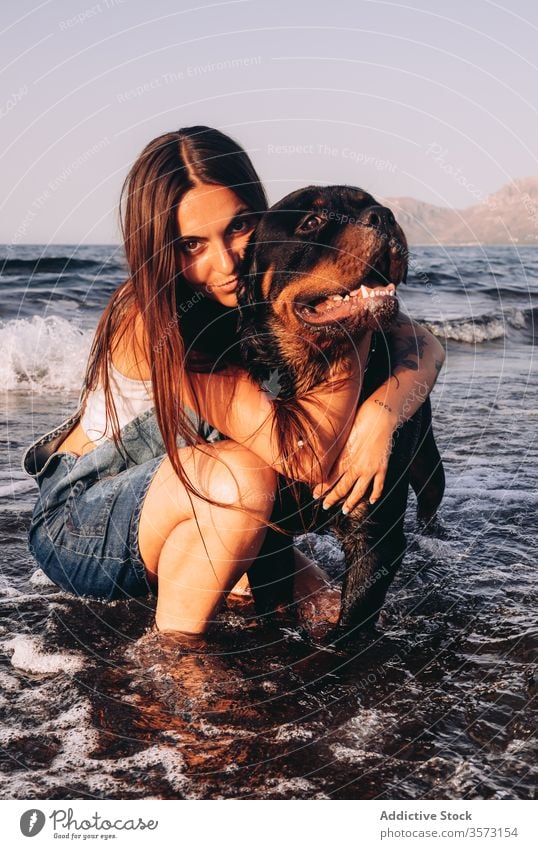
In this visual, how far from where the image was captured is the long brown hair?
2.51m

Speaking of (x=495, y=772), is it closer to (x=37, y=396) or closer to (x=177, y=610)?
(x=177, y=610)

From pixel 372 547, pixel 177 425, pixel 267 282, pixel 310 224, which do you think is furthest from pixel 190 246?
pixel 372 547

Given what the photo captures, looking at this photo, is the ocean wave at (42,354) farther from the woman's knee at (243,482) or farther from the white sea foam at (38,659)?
the woman's knee at (243,482)

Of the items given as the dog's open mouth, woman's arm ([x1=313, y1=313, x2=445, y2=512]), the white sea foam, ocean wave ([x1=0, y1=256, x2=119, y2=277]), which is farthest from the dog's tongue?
ocean wave ([x1=0, y1=256, x2=119, y2=277])

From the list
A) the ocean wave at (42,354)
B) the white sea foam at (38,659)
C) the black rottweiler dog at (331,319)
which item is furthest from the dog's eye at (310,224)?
the ocean wave at (42,354)

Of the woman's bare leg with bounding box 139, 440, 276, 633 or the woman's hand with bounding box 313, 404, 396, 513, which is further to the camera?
the woman's hand with bounding box 313, 404, 396, 513

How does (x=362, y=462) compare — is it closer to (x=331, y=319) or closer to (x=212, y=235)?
(x=331, y=319)

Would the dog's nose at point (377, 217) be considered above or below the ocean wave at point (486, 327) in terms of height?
above

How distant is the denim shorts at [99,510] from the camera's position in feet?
8.65

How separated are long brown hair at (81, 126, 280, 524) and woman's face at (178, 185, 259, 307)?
0.03 metres

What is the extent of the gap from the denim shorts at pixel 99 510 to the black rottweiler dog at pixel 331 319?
34 centimetres

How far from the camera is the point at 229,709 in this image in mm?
2312

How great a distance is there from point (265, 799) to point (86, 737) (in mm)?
501

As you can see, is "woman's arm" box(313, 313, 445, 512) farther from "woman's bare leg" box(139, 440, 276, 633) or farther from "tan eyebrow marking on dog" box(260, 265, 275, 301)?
"tan eyebrow marking on dog" box(260, 265, 275, 301)
